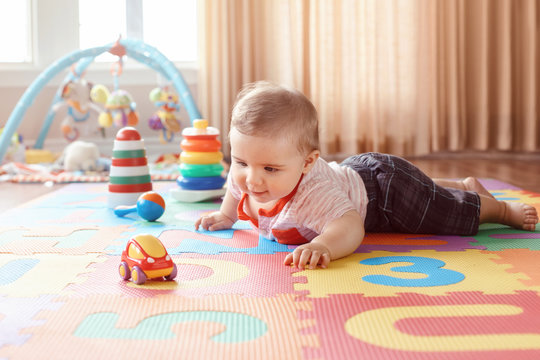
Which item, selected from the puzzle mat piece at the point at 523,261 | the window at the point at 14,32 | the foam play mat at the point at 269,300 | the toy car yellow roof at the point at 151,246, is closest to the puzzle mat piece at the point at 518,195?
the foam play mat at the point at 269,300

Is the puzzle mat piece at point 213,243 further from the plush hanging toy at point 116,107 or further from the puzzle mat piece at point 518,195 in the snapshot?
the plush hanging toy at point 116,107

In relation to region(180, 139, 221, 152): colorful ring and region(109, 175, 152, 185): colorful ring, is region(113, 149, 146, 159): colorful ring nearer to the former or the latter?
region(109, 175, 152, 185): colorful ring

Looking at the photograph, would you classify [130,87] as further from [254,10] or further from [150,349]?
[150,349]

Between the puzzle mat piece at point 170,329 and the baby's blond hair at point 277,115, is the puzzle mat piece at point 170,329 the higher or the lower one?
the lower one

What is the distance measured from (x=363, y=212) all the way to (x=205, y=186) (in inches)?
25.5

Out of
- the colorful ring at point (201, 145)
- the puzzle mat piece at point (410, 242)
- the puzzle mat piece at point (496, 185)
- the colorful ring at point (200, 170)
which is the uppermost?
the colorful ring at point (201, 145)

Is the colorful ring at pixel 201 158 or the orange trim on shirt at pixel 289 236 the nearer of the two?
the orange trim on shirt at pixel 289 236

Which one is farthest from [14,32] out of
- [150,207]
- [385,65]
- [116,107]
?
[150,207]

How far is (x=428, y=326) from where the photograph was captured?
0.74m

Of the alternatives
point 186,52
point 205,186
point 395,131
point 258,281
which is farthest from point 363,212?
point 186,52

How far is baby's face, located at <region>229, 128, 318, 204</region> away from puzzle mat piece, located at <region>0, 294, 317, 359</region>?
25cm

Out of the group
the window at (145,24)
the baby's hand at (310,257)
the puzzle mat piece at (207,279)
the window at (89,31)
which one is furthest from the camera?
the window at (145,24)

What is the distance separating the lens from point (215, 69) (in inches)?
119

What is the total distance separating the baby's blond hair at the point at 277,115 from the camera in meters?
1.01
